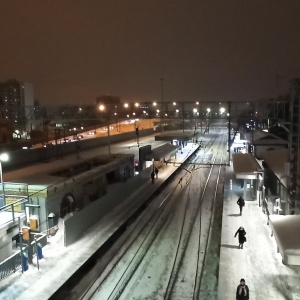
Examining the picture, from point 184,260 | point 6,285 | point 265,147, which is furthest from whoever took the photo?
point 265,147

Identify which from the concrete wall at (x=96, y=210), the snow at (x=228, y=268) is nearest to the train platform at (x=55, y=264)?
the snow at (x=228, y=268)

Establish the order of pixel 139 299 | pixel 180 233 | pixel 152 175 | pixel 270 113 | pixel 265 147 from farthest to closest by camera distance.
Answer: pixel 265 147 → pixel 152 175 → pixel 270 113 → pixel 180 233 → pixel 139 299

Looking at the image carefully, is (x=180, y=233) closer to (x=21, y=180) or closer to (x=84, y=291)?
(x=84, y=291)

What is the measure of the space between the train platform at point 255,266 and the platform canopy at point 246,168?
9.15ft

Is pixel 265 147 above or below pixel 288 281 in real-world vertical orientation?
above

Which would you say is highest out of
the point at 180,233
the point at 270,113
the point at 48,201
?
the point at 270,113

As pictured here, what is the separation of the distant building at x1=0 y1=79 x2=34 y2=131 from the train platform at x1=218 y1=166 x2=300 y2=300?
16.8m

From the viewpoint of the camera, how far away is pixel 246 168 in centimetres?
2069

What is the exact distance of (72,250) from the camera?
14234 millimetres

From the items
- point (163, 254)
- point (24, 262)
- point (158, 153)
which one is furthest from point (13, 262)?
point (158, 153)

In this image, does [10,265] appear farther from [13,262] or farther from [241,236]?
[241,236]

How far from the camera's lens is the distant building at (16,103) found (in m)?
26.5

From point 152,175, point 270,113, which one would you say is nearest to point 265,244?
point 270,113

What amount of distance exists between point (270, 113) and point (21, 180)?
1522cm
